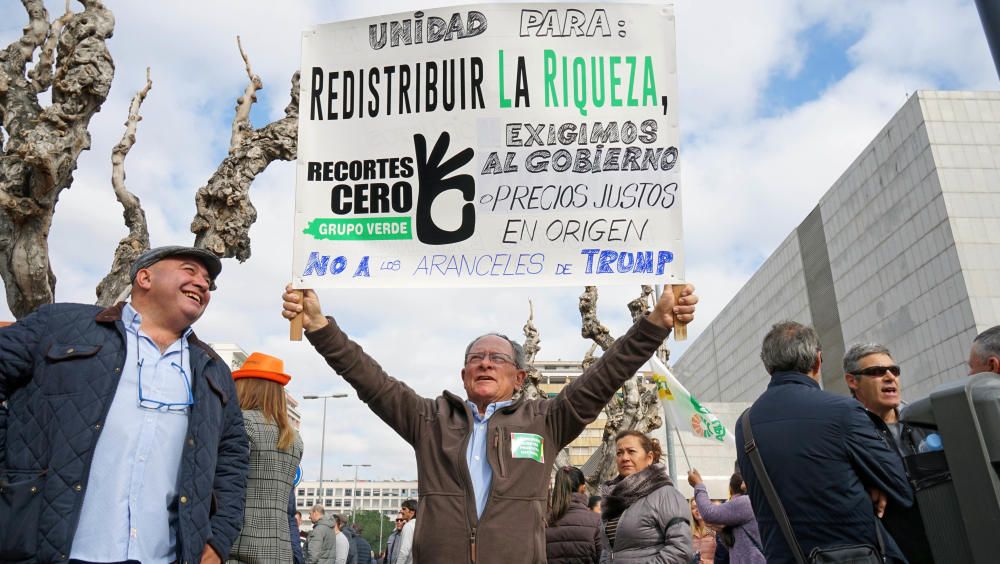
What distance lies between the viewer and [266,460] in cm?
454

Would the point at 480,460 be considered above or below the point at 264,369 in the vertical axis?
below

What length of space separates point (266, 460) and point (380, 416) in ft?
3.28

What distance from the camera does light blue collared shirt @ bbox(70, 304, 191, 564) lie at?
9.84 feet

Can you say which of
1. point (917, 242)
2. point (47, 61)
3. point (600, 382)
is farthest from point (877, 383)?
point (917, 242)

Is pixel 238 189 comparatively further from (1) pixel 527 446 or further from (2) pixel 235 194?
(1) pixel 527 446

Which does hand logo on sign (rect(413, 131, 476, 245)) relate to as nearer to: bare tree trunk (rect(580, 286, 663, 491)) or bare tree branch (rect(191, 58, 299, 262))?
bare tree branch (rect(191, 58, 299, 262))

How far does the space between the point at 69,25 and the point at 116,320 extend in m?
6.08

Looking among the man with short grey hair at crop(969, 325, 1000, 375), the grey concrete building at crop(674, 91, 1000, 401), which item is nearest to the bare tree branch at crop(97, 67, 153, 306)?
the man with short grey hair at crop(969, 325, 1000, 375)

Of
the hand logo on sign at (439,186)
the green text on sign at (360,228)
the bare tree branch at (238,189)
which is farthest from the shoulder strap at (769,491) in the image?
the bare tree branch at (238,189)

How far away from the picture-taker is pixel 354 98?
470cm

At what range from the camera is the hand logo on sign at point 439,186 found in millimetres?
4422

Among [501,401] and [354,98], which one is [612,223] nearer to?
[501,401]

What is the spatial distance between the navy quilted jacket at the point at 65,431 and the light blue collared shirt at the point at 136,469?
0.05m

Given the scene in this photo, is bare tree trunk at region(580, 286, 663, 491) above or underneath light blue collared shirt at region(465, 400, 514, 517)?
above
